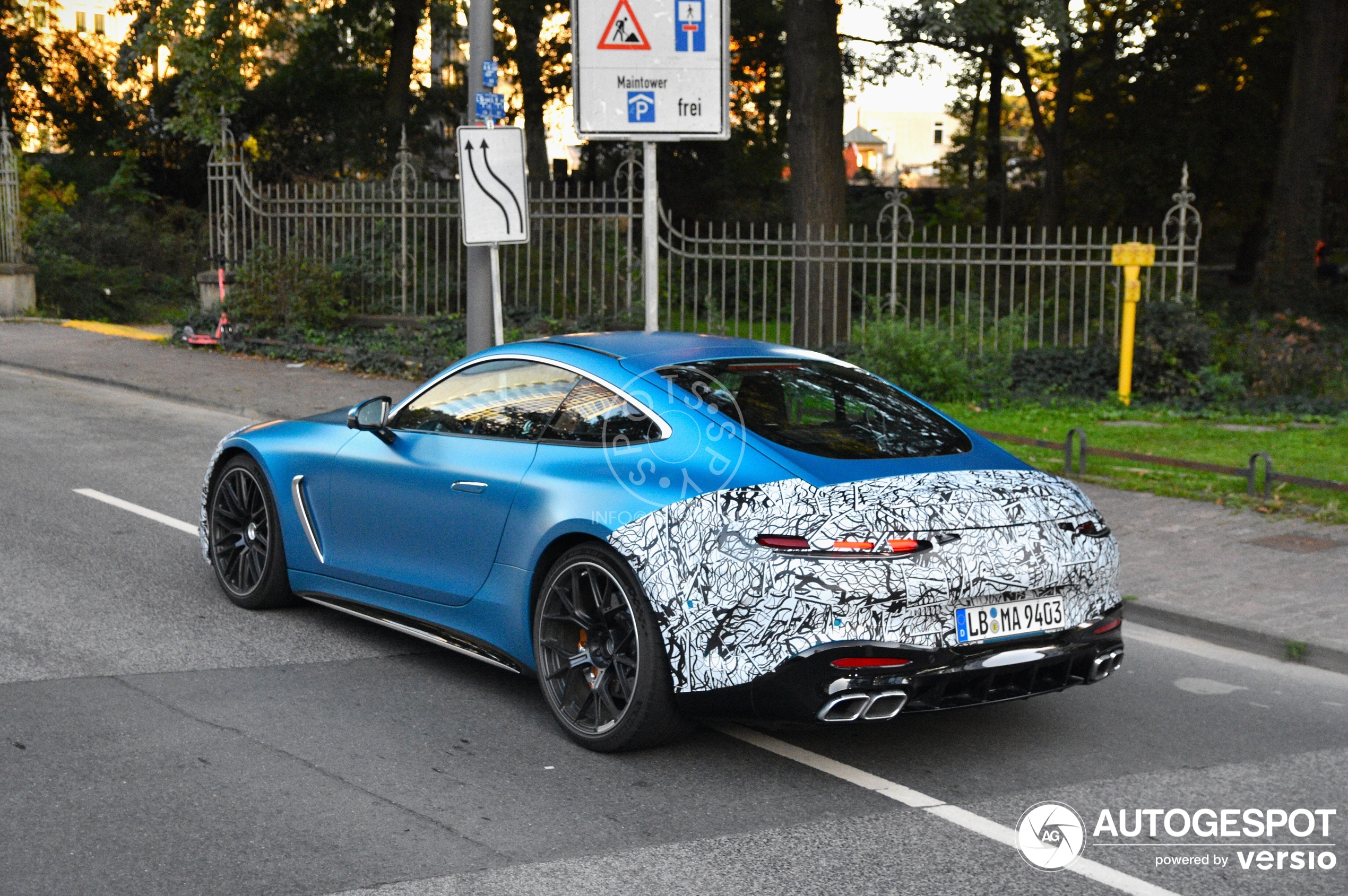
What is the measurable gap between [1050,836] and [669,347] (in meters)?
2.43

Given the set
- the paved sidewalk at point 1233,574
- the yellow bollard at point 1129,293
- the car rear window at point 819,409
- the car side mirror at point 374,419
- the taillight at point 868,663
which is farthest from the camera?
the yellow bollard at point 1129,293

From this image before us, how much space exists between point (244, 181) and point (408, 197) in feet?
10.4

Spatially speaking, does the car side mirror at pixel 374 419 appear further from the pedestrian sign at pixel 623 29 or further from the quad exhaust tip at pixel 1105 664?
the pedestrian sign at pixel 623 29

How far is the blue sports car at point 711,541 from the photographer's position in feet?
15.0

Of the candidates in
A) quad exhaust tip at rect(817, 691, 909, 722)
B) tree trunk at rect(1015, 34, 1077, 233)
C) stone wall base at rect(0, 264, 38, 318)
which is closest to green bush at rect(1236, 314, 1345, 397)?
quad exhaust tip at rect(817, 691, 909, 722)

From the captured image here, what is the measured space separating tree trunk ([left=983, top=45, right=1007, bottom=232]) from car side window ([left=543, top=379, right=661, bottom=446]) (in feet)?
122

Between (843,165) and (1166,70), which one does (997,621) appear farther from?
(1166,70)

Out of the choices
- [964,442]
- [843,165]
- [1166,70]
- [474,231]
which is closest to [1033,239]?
[1166,70]

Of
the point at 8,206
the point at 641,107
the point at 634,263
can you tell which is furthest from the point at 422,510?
the point at 8,206

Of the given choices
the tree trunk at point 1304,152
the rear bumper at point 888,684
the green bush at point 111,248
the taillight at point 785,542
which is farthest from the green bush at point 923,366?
the green bush at point 111,248

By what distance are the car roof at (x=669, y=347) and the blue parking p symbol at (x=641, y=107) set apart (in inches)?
160

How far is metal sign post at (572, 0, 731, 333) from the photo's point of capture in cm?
983

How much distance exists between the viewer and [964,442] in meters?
5.43

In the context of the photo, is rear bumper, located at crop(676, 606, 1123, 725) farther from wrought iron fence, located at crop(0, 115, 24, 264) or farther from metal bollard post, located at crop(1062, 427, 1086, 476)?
wrought iron fence, located at crop(0, 115, 24, 264)
